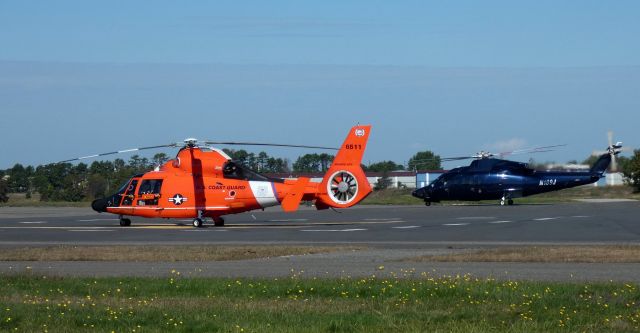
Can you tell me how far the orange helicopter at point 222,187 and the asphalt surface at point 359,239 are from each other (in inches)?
34.2

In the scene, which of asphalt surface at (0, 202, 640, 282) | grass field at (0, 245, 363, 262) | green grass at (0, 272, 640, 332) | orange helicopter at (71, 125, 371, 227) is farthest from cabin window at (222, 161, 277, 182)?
green grass at (0, 272, 640, 332)

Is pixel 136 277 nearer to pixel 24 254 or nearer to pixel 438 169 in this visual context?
pixel 24 254

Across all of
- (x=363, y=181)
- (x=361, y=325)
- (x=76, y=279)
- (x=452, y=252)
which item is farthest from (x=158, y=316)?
(x=363, y=181)

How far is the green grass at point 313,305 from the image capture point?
11.8m

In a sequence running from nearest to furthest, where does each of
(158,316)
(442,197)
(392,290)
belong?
1. (158,316)
2. (392,290)
3. (442,197)

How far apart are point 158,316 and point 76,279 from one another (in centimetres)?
508

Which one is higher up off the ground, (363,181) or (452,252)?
(363,181)

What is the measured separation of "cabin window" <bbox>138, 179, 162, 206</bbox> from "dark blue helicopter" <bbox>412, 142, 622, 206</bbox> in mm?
27784

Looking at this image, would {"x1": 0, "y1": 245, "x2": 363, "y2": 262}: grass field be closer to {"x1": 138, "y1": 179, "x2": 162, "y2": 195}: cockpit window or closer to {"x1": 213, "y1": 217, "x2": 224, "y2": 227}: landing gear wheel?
{"x1": 138, "y1": 179, "x2": 162, "y2": 195}: cockpit window

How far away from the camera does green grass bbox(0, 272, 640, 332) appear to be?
11.8m

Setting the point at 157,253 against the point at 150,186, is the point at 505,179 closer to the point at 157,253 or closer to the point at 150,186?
the point at 150,186

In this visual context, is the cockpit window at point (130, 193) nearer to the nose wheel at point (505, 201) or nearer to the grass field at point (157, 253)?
the grass field at point (157, 253)

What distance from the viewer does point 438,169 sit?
457ft

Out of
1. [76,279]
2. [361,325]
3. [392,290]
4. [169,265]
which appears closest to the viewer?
[361,325]
